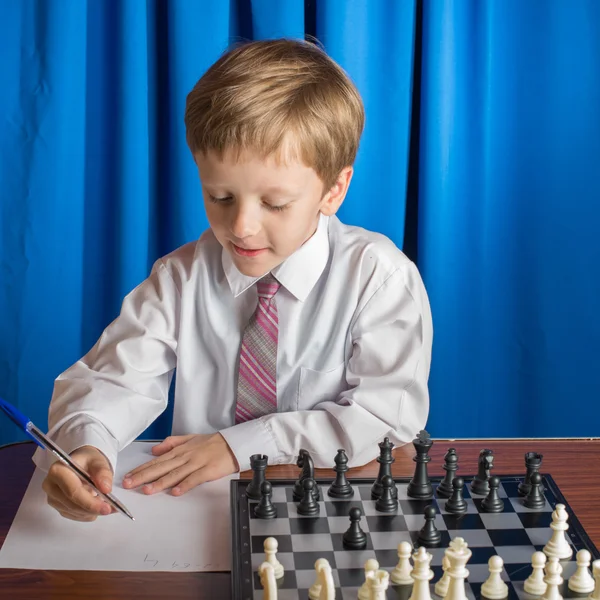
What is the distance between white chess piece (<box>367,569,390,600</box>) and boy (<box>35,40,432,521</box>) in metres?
0.38

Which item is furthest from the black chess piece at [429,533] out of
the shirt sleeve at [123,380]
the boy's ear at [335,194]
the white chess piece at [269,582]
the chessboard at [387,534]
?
the boy's ear at [335,194]

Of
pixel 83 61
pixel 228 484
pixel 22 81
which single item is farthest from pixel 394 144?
pixel 228 484

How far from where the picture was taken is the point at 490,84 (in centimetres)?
212

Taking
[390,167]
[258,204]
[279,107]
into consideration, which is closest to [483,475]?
[258,204]

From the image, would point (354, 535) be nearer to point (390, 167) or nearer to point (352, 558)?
point (352, 558)

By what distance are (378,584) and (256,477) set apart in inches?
12.7

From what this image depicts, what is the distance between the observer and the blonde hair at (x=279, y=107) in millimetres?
1261

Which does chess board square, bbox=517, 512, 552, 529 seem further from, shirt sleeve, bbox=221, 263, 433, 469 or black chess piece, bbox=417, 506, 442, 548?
shirt sleeve, bbox=221, 263, 433, 469

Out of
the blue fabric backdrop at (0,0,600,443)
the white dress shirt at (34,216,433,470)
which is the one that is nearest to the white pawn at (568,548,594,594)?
the white dress shirt at (34,216,433,470)

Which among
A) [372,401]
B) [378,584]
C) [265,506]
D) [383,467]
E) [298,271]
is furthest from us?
[298,271]

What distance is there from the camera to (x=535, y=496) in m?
1.14

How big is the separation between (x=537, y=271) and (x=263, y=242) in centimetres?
114

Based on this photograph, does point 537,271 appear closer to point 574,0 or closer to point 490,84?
point 490,84

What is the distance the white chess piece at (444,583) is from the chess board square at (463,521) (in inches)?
5.2
